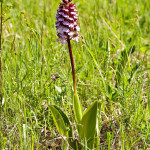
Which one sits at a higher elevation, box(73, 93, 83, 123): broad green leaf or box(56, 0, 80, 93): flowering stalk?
box(56, 0, 80, 93): flowering stalk

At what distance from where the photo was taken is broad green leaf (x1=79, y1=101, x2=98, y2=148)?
5.18ft

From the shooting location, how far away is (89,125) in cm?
162

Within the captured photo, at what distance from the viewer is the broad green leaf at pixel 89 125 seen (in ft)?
5.18

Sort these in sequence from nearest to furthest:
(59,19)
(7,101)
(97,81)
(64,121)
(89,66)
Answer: (59,19) < (64,121) < (7,101) < (97,81) < (89,66)

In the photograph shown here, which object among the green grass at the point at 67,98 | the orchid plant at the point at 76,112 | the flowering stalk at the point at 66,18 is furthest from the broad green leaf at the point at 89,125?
the flowering stalk at the point at 66,18

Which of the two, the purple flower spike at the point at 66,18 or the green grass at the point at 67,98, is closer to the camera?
the purple flower spike at the point at 66,18

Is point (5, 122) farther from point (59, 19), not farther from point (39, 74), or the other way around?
point (59, 19)

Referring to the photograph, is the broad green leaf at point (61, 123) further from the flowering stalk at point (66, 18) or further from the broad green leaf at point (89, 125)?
the flowering stalk at point (66, 18)

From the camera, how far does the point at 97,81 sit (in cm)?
235

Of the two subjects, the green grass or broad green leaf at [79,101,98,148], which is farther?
the green grass

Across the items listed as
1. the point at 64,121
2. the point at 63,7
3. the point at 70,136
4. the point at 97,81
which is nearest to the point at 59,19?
the point at 63,7

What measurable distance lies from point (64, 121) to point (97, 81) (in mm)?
738

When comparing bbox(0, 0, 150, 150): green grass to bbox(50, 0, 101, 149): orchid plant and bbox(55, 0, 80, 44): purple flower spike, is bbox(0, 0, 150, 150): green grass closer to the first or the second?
bbox(50, 0, 101, 149): orchid plant

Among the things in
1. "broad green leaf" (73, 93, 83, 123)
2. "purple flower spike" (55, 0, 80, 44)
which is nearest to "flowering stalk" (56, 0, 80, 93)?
"purple flower spike" (55, 0, 80, 44)
